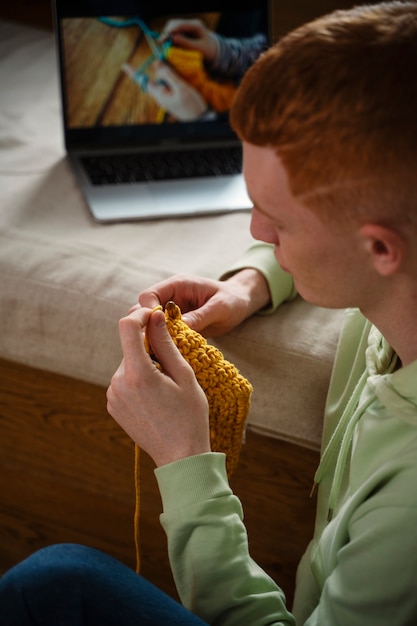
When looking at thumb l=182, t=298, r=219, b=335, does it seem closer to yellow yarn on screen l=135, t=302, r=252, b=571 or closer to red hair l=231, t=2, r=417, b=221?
yellow yarn on screen l=135, t=302, r=252, b=571

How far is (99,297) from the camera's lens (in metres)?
1.18

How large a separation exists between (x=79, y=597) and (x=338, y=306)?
0.35 meters

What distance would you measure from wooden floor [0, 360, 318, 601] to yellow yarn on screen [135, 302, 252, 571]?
21cm

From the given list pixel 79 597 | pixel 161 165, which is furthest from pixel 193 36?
pixel 79 597

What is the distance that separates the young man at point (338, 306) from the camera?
A: 0.65 meters

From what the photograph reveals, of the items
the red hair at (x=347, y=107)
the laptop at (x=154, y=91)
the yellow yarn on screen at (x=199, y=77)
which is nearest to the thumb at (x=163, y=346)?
the red hair at (x=347, y=107)

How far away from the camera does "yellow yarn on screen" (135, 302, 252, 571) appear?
0.89 meters

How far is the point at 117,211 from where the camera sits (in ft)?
4.47

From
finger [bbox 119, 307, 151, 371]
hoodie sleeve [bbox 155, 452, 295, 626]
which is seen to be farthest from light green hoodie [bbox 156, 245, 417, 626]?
finger [bbox 119, 307, 151, 371]

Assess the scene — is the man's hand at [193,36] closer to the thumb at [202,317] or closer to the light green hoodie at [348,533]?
the thumb at [202,317]

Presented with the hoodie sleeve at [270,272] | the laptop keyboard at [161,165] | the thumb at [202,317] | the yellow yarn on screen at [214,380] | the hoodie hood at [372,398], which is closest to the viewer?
the hoodie hood at [372,398]

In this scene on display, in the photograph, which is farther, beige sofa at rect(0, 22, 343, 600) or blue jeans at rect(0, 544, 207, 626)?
beige sofa at rect(0, 22, 343, 600)

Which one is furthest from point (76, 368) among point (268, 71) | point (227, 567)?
point (268, 71)

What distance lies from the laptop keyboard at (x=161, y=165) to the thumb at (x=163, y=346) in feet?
2.08
